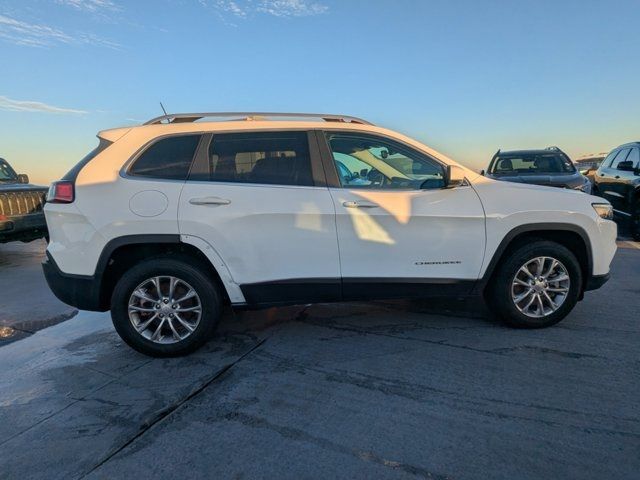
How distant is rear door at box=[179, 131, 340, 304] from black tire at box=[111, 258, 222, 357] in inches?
10.0

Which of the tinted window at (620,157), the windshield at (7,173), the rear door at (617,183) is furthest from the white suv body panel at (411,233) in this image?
the windshield at (7,173)

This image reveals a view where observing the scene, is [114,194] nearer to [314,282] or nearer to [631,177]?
[314,282]

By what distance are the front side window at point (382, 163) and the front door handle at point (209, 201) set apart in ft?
3.17

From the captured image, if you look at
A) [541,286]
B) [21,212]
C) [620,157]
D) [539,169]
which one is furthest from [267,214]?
[620,157]

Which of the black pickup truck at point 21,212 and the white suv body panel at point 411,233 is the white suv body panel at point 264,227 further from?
the black pickup truck at point 21,212

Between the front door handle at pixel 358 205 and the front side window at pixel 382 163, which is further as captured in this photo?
the front side window at pixel 382 163

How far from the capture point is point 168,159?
3.64 meters

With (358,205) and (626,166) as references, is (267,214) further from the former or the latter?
(626,166)

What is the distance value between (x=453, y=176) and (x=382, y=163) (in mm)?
604

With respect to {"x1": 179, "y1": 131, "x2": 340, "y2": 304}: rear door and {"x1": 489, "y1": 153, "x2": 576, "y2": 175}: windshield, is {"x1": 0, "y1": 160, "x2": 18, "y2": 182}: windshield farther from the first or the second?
{"x1": 489, "y1": 153, "x2": 576, "y2": 175}: windshield

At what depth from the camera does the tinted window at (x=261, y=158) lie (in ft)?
12.1

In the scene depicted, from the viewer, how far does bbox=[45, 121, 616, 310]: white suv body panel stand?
3.53m

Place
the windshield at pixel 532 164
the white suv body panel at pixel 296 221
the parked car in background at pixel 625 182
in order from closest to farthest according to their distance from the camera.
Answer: the white suv body panel at pixel 296 221 < the parked car in background at pixel 625 182 < the windshield at pixel 532 164

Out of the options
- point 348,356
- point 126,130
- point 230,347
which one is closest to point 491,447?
point 348,356
